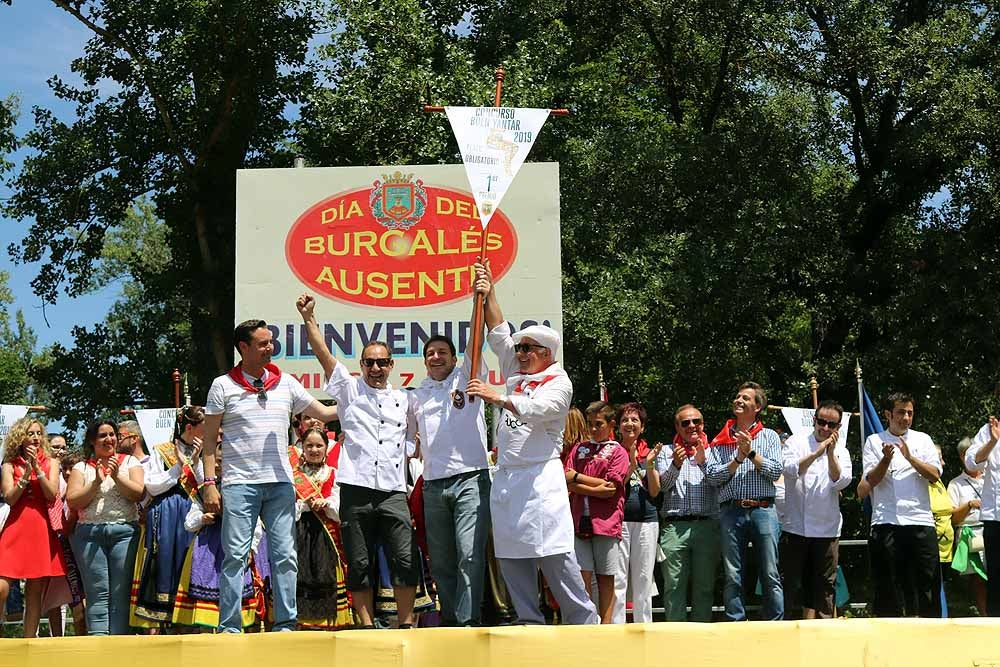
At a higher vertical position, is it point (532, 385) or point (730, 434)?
point (532, 385)

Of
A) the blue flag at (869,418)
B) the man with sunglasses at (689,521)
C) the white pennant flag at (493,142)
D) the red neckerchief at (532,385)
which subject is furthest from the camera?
the blue flag at (869,418)

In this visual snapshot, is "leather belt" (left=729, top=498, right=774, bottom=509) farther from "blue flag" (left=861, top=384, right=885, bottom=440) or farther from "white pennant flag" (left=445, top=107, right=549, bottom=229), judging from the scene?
"blue flag" (left=861, top=384, right=885, bottom=440)

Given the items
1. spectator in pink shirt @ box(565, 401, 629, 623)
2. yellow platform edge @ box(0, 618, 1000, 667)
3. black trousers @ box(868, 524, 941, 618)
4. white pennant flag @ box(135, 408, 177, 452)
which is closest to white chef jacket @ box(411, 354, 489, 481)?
spectator in pink shirt @ box(565, 401, 629, 623)

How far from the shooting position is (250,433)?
660 cm

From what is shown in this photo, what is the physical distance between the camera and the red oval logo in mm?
9773

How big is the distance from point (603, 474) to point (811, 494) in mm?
1420

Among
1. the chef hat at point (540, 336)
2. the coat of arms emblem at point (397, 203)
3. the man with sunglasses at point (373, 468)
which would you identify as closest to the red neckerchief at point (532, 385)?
the chef hat at point (540, 336)

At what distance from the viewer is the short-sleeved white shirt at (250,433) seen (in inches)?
259

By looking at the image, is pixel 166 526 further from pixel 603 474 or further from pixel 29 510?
pixel 603 474

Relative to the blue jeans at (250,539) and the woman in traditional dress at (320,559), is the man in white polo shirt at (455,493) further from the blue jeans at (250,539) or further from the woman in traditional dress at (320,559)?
the woman in traditional dress at (320,559)

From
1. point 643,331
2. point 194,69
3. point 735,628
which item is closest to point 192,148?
point 194,69

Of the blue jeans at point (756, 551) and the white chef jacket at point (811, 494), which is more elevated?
the white chef jacket at point (811, 494)

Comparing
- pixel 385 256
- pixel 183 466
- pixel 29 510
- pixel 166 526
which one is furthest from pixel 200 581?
pixel 385 256

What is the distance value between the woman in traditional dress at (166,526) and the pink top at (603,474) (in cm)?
235
